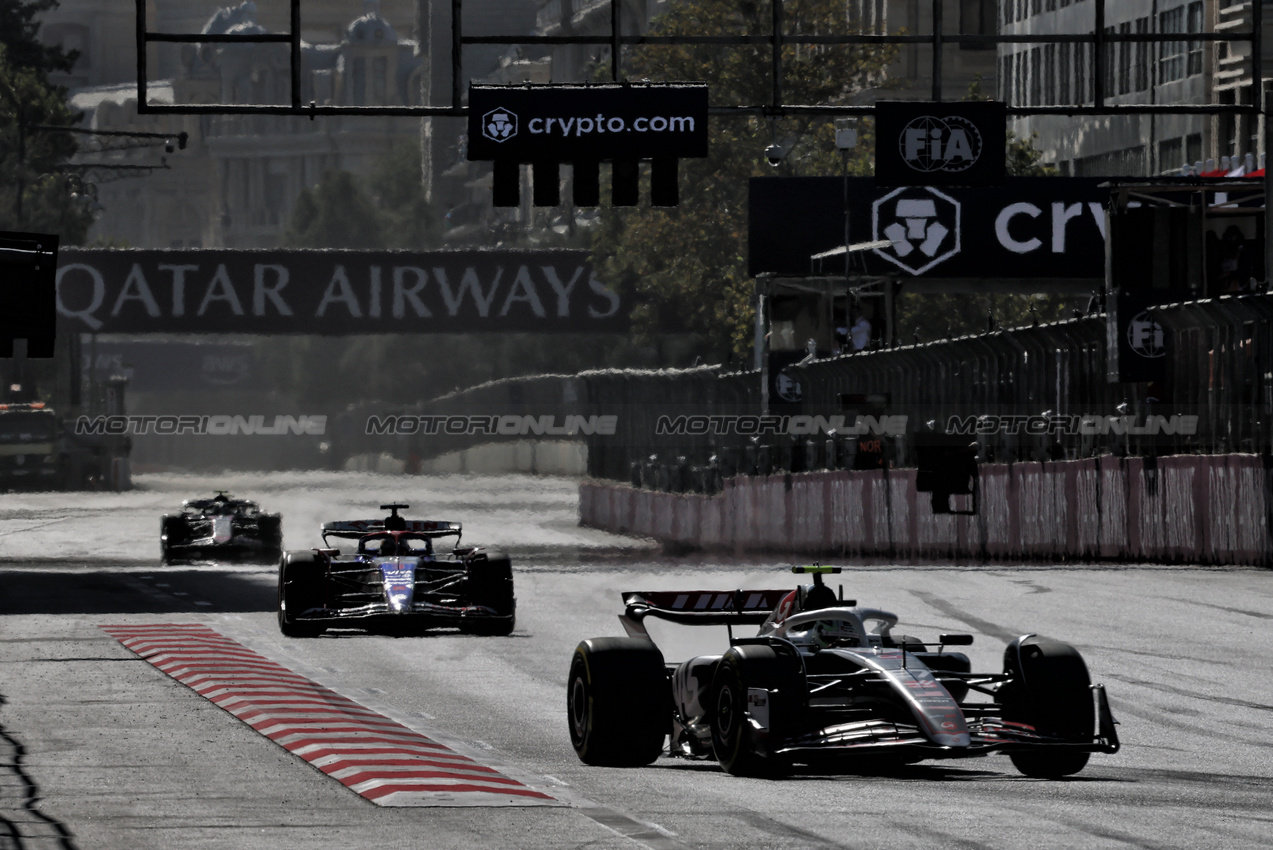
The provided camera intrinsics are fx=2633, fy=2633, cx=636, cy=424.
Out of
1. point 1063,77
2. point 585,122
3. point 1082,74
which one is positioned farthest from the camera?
point 1063,77

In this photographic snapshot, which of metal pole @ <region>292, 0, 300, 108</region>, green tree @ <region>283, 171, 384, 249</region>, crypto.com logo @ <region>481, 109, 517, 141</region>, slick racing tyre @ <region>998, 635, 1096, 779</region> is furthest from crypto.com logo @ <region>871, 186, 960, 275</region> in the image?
green tree @ <region>283, 171, 384, 249</region>

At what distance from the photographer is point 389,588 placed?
2270 cm

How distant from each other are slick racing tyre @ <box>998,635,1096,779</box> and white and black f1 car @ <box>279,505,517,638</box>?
998cm

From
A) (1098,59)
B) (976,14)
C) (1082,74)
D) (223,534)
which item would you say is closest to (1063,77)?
(1082,74)

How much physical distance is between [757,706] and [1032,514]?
19.4 meters

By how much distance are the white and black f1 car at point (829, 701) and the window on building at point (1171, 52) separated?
5633 centimetres

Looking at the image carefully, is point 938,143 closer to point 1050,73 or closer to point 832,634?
point 832,634

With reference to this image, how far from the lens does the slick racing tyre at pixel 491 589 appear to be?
2305 centimetres

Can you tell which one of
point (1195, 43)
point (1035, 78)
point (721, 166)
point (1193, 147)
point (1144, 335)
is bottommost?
point (1144, 335)

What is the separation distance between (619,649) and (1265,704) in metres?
5.94

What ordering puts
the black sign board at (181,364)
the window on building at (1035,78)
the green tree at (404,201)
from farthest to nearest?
the green tree at (404,201)
the black sign board at (181,364)
the window on building at (1035,78)

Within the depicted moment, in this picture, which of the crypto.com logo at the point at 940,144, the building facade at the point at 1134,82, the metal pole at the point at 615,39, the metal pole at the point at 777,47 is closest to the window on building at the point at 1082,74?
the building facade at the point at 1134,82

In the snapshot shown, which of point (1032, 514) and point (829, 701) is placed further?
point (1032, 514)

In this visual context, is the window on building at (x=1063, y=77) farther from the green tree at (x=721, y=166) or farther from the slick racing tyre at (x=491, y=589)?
the slick racing tyre at (x=491, y=589)
